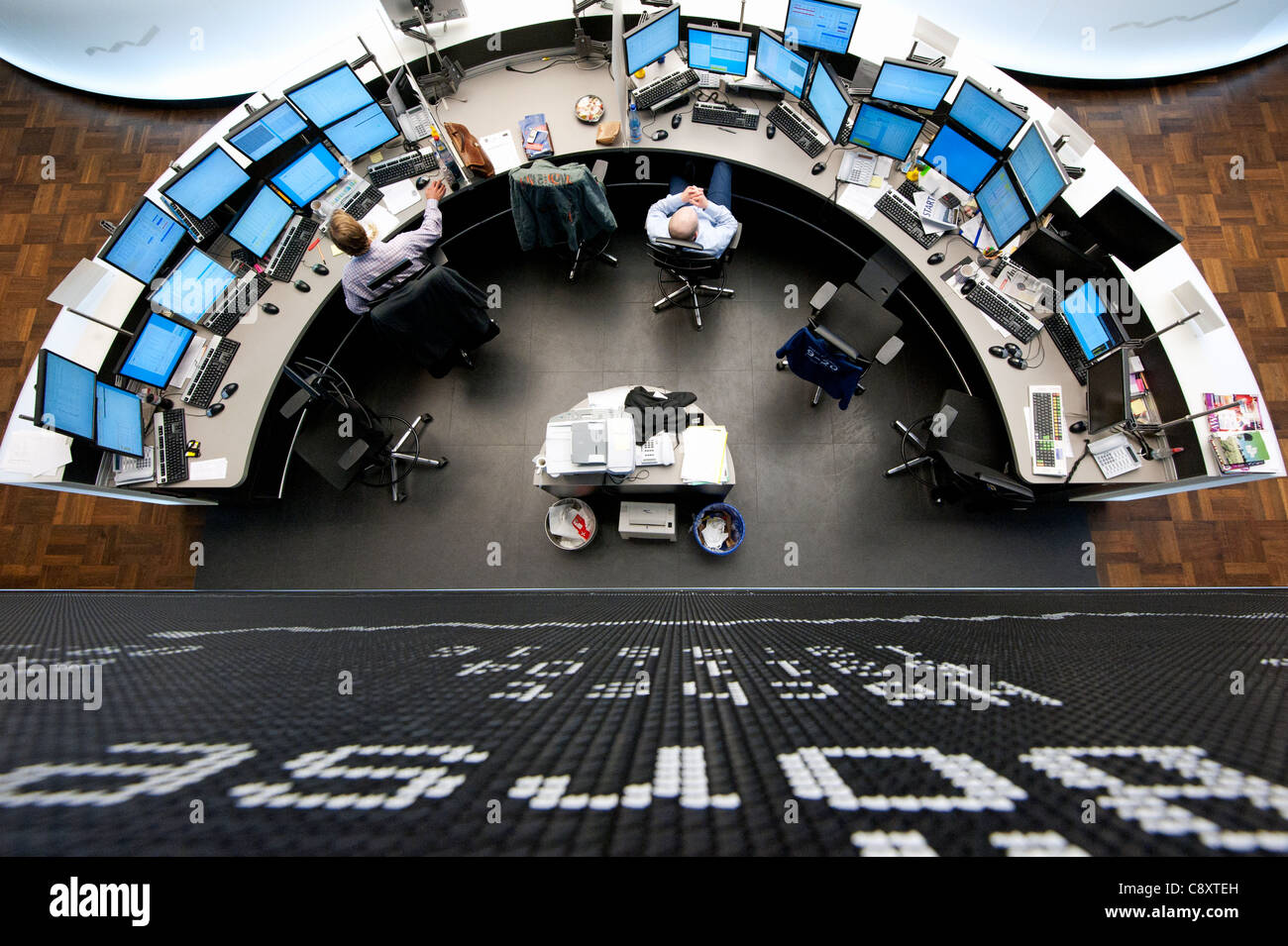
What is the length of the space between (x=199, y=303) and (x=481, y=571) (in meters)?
2.13

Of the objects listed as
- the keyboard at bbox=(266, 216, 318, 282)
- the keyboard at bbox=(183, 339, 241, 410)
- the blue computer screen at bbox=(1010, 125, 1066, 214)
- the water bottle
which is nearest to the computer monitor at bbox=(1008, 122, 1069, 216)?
the blue computer screen at bbox=(1010, 125, 1066, 214)

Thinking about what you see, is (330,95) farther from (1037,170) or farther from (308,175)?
(1037,170)

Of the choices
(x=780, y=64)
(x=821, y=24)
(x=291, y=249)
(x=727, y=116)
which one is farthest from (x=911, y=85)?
(x=291, y=249)

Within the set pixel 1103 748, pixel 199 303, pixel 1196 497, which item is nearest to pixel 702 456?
pixel 1103 748

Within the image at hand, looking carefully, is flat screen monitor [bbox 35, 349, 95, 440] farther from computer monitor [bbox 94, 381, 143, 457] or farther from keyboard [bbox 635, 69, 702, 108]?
keyboard [bbox 635, 69, 702, 108]

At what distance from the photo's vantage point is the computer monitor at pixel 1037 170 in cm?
262

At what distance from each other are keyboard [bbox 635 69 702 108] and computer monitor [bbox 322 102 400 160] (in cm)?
156

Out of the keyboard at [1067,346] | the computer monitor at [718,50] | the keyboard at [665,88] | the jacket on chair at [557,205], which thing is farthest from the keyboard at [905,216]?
the jacket on chair at [557,205]

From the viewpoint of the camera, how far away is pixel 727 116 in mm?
3537

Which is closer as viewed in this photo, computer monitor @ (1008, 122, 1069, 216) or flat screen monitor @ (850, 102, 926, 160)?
computer monitor @ (1008, 122, 1069, 216)

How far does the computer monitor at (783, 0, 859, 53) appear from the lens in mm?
2920

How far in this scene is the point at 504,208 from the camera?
12.7ft

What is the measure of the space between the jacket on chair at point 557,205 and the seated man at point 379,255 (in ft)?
1.65
